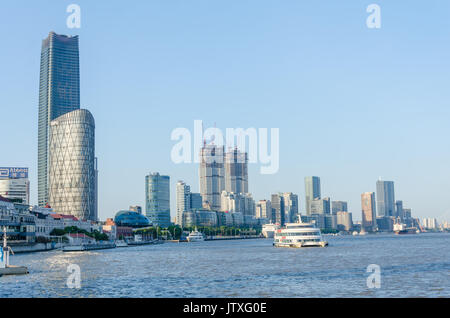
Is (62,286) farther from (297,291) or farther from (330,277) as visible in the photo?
(330,277)

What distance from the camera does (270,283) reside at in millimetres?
68812
